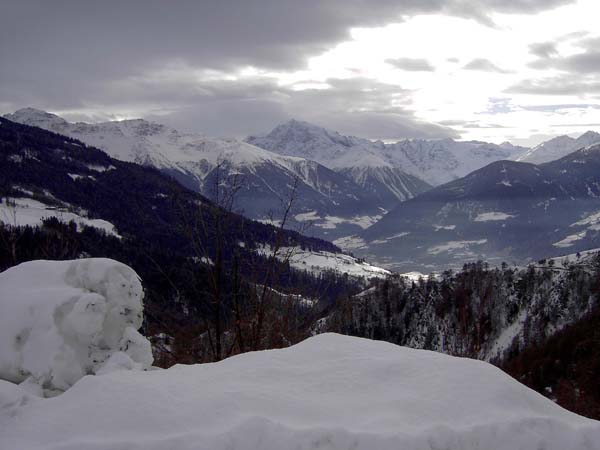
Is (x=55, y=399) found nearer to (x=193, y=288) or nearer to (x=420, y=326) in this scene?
(x=193, y=288)

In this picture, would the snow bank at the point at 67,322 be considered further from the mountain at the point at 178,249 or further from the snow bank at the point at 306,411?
the mountain at the point at 178,249

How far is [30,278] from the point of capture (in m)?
6.82

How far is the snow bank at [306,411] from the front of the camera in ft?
13.6

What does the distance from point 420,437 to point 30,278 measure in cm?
575

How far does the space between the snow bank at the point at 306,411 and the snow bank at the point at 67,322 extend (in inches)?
34.2

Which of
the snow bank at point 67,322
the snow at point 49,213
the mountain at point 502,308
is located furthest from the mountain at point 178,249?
the mountain at point 502,308

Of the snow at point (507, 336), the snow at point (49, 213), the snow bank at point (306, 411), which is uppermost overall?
the snow bank at point (306, 411)

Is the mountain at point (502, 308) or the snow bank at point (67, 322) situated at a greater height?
the snow bank at point (67, 322)

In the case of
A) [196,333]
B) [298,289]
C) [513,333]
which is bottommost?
[513,333]

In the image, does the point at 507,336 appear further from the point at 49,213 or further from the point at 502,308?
the point at 49,213

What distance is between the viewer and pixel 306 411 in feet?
14.8

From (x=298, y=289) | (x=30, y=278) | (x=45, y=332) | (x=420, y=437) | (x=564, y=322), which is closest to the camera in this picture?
(x=420, y=437)

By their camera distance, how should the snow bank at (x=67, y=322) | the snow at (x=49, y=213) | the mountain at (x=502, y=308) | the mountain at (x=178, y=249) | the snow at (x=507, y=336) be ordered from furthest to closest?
the snow at (x=49, y=213)
the snow at (x=507, y=336)
the mountain at (x=502, y=308)
the mountain at (x=178, y=249)
the snow bank at (x=67, y=322)

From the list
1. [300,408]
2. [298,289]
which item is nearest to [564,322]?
[298,289]
